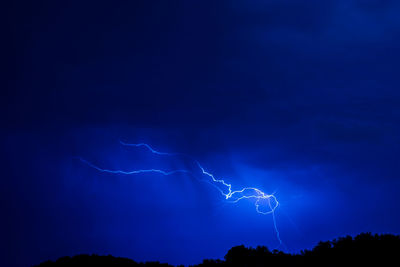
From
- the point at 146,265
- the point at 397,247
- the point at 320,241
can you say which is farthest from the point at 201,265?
the point at 397,247

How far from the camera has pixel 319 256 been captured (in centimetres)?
1555

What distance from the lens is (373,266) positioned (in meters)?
13.7

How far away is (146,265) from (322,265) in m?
7.28

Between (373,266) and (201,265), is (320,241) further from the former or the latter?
(201,265)

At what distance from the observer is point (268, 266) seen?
15930mm

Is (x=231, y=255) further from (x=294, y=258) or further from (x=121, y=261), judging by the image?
(x=121, y=261)

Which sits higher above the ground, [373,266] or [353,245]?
[353,245]

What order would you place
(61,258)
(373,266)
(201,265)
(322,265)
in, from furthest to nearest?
(61,258)
(201,265)
(322,265)
(373,266)

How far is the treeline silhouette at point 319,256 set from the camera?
14047 mm

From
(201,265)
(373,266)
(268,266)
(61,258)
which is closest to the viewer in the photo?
(373,266)

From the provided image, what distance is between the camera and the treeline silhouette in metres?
14.0

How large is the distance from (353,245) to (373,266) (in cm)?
154

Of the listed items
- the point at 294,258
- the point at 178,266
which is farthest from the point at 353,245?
the point at 178,266

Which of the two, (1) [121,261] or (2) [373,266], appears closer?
(2) [373,266]
